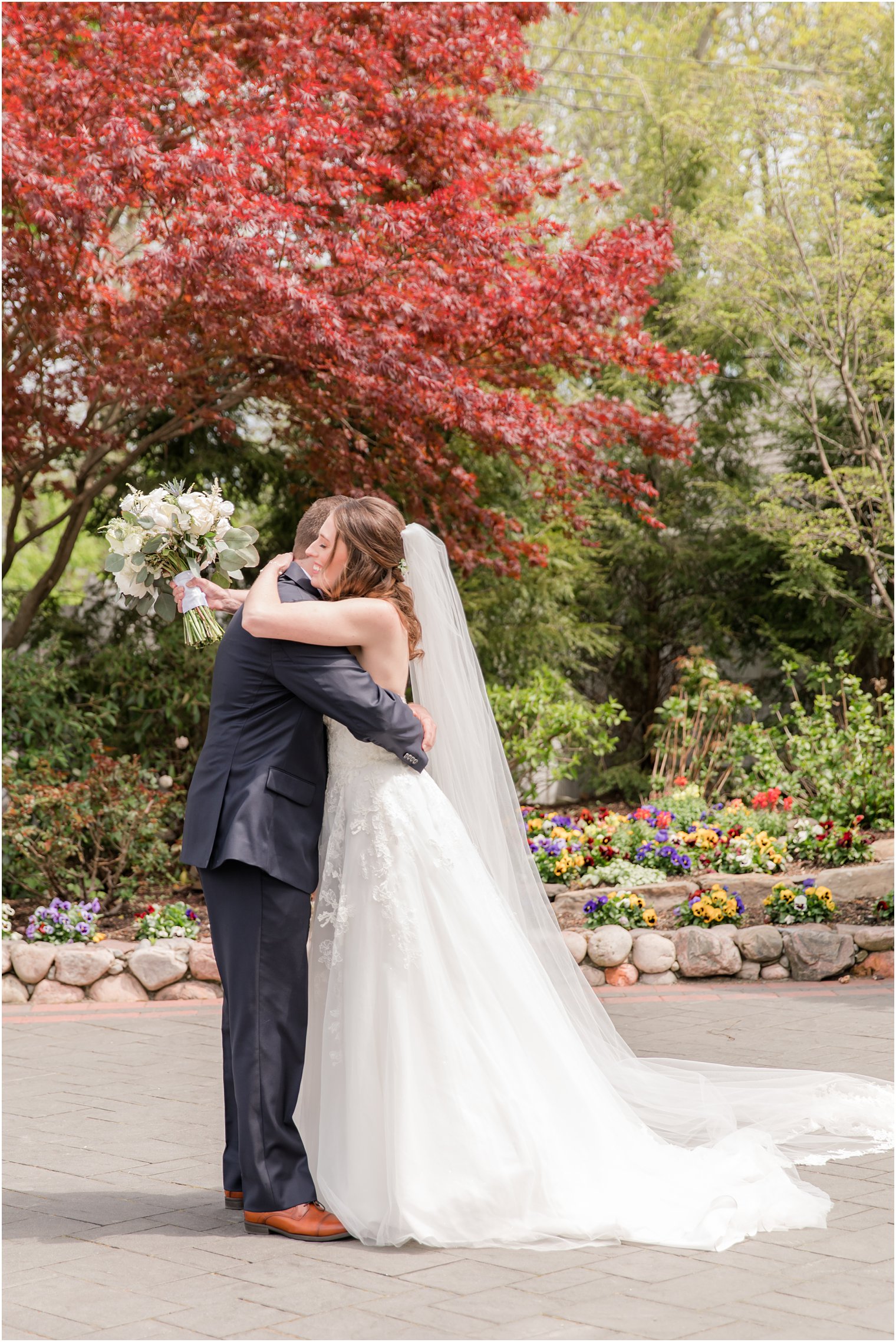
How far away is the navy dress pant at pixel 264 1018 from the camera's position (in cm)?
370

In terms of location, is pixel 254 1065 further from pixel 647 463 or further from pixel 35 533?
pixel 647 463

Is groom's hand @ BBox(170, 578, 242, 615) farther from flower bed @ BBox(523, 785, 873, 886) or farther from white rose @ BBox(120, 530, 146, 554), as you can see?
flower bed @ BBox(523, 785, 873, 886)

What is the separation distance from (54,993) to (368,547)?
13.6 feet

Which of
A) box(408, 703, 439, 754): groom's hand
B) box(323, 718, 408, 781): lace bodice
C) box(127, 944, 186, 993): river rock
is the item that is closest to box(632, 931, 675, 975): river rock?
box(127, 944, 186, 993): river rock

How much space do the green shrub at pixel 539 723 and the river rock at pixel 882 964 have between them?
10.7ft

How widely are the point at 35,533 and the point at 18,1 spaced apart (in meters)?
3.73

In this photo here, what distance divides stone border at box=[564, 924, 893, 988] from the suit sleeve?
3.82 meters

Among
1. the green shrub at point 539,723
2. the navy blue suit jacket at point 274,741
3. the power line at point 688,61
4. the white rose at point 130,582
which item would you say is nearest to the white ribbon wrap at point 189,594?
the white rose at point 130,582

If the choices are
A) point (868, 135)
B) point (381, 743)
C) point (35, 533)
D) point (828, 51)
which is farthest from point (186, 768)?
point (828, 51)

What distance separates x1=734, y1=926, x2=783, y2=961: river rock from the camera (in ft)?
24.0

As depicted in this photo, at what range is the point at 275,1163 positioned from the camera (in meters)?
3.70

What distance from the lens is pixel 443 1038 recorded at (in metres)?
3.75

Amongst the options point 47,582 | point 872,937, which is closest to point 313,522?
point 872,937

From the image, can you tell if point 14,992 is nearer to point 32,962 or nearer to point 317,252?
point 32,962
